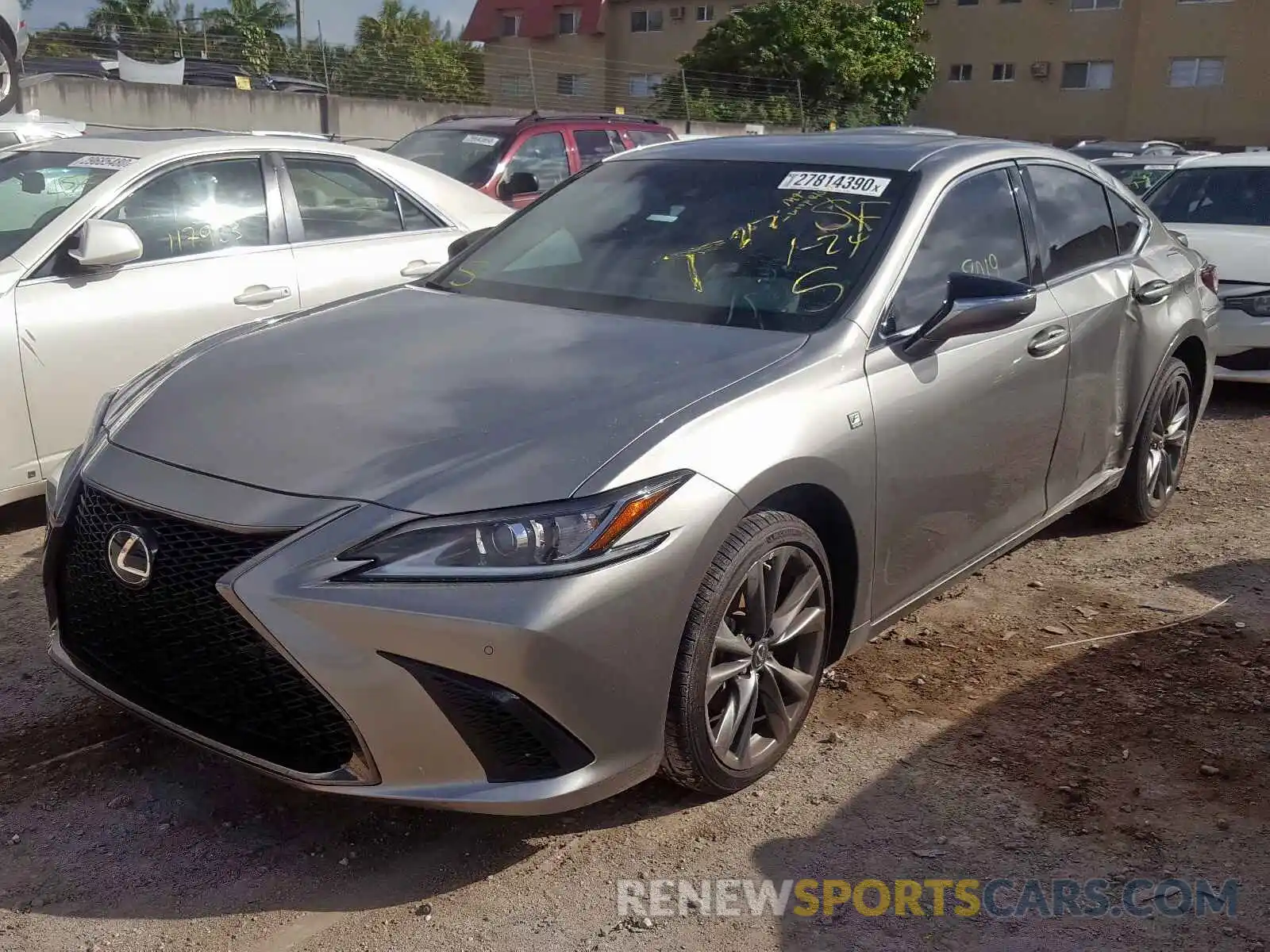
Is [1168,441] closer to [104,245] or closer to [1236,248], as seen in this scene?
[1236,248]

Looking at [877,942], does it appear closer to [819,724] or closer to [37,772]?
[819,724]

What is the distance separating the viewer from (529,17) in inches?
1843

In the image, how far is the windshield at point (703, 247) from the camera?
11.8 feet

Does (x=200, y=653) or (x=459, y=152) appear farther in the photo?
(x=459, y=152)

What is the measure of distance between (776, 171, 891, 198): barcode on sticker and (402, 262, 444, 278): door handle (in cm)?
258

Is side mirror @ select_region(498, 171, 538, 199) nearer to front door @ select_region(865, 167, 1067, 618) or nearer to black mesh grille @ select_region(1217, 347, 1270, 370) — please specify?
black mesh grille @ select_region(1217, 347, 1270, 370)

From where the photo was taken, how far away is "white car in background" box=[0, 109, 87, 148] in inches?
245

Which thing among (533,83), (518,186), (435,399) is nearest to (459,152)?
(518,186)

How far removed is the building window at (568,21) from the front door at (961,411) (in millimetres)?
44994

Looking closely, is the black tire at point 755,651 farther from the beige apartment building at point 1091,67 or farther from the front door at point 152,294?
the beige apartment building at point 1091,67

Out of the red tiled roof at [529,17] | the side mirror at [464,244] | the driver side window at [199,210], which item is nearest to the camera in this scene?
the side mirror at [464,244]

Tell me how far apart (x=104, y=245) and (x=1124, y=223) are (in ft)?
13.3

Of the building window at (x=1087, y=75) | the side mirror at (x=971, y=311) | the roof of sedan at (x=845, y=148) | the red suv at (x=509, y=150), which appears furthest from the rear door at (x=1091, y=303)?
the building window at (x=1087, y=75)

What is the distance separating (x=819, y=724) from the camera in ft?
12.1
